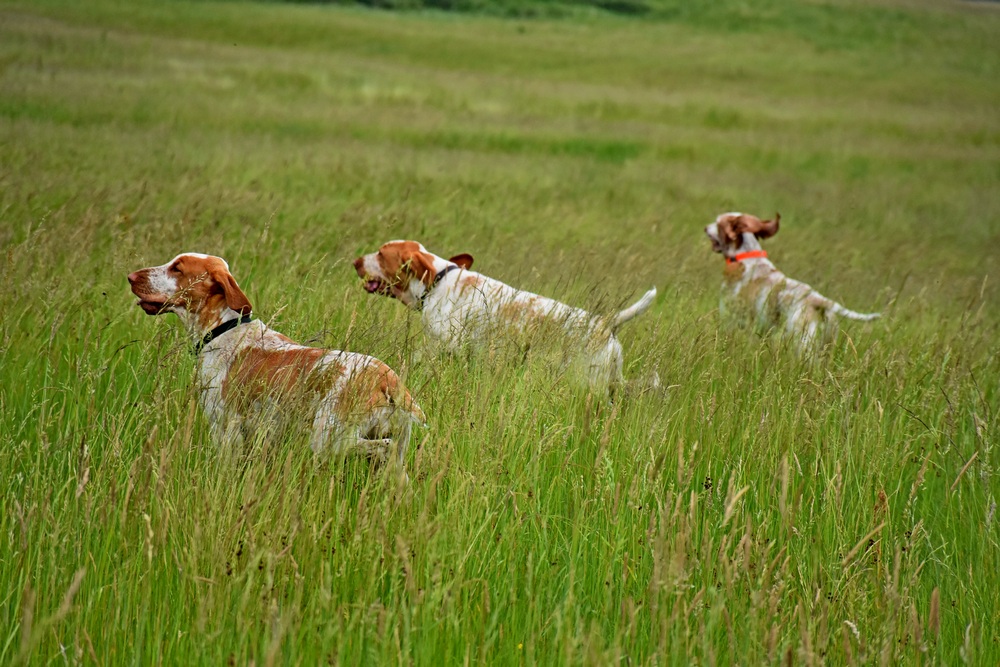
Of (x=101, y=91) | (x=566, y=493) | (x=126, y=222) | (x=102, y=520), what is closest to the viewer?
(x=102, y=520)

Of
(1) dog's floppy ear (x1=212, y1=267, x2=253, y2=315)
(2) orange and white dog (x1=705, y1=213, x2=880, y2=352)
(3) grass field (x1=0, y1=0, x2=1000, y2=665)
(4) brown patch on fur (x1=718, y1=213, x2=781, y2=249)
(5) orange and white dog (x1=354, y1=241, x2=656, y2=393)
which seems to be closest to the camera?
(3) grass field (x1=0, y1=0, x2=1000, y2=665)

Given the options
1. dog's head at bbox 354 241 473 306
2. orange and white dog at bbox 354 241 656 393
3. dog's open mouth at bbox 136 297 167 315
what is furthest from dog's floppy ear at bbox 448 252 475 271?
dog's open mouth at bbox 136 297 167 315

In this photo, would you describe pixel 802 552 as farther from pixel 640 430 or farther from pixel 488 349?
pixel 488 349

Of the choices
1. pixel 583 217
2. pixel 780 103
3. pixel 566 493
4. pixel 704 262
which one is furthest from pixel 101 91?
pixel 780 103

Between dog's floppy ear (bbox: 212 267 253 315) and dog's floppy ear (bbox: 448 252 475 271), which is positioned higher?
dog's floppy ear (bbox: 212 267 253 315)

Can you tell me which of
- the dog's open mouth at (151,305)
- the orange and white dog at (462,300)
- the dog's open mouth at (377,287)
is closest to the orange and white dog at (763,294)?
the orange and white dog at (462,300)

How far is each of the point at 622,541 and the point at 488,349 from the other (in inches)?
60.5

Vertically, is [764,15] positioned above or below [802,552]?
above

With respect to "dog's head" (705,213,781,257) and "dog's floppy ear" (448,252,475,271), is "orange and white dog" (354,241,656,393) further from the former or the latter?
"dog's head" (705,213,781,257)

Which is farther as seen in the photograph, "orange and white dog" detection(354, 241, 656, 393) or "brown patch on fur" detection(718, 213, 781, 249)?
"brown patch on fur" detection(718, 213, 781, 249)

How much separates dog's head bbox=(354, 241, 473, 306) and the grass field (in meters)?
0.10

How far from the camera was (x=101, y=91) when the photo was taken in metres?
16.5

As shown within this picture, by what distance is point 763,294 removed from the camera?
6.30 meters

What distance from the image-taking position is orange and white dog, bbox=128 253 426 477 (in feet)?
10.3
